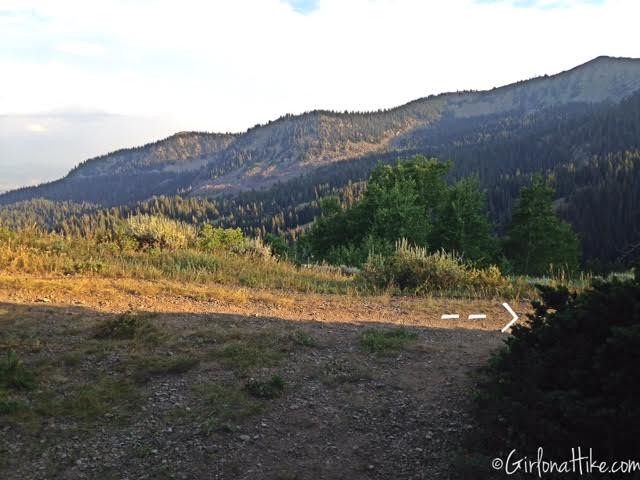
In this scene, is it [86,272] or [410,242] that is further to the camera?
[410,242]

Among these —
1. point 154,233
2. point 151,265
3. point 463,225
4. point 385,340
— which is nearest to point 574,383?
point 385,340

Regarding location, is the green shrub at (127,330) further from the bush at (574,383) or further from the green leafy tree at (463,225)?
the green leafy tree at (463,225)

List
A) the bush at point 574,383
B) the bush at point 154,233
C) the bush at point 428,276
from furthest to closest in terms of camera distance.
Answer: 1. the bush at point 154,233
2. the bush at point 428,276
3. the bush at point 574,383

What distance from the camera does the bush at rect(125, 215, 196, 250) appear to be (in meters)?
14.2

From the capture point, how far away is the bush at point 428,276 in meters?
11.6

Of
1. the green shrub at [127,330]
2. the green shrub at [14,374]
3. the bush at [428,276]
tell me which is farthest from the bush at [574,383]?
the bush at [428,276]

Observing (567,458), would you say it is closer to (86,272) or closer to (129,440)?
(129,440)

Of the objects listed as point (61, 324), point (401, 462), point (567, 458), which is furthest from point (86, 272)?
point (567, 458)

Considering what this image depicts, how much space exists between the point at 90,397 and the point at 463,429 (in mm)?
3840

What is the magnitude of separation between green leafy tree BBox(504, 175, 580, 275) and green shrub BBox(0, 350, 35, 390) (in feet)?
127

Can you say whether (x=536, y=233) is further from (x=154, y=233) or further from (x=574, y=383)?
(x=574, y=383)

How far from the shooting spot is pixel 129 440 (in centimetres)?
441

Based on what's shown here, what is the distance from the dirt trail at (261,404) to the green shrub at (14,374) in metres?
0.23

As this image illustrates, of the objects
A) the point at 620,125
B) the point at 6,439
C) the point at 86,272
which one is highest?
the point at 620,125
